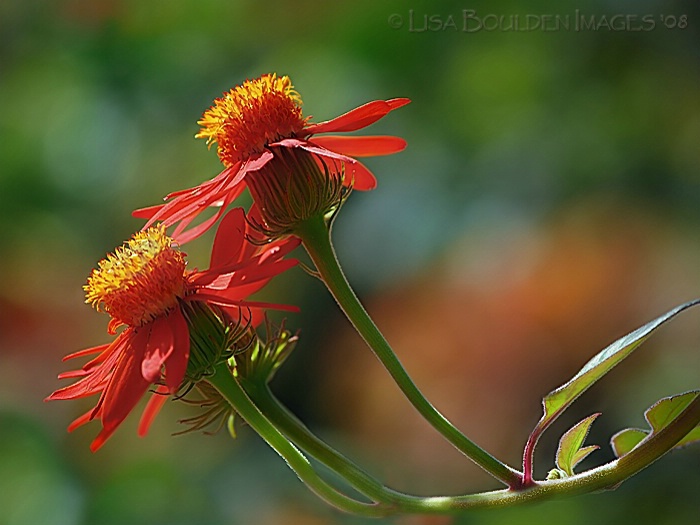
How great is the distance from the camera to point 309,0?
7.75 feet

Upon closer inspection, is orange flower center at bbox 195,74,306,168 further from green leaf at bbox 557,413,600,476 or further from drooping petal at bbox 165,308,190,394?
green leaf at bbox 557,413,600,476

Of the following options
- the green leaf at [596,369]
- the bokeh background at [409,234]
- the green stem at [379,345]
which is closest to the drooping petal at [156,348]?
the green stem at [379,345]

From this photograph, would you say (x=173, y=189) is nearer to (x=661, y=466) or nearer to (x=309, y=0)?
(x=309, y=0)

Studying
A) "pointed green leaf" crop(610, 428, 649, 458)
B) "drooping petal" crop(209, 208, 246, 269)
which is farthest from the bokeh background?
"drooping petal" crop(209, 208, 246, 269)

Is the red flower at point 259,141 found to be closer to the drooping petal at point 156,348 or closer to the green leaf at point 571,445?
the drooping petal at point 156,348

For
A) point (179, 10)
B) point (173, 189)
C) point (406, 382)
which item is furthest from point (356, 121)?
point (179, 10)

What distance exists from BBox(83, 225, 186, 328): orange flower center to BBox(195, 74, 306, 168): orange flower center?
0.25 feet

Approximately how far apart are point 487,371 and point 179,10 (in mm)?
1213

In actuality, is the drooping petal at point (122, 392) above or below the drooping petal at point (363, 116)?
below

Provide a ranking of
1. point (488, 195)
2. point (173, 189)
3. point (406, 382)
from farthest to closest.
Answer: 1. point (173, 189)
2. point (488, 195)
3. point (406, 382)

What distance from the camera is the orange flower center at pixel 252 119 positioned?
0.62 meters

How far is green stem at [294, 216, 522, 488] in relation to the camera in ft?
1.65

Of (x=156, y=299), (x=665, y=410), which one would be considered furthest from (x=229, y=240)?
(x=665, y=410)

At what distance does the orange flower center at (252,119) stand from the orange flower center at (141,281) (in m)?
0.08
